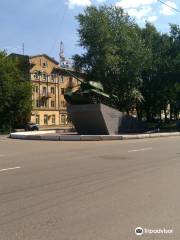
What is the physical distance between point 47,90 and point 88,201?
83.0 metres

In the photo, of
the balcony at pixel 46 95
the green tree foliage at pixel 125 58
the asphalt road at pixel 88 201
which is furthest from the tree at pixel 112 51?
the asphalt road at pixel 88 201

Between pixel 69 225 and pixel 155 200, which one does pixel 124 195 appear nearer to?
pixel 155 200

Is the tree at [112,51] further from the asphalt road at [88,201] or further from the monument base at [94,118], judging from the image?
the asphalt road at [88,201]

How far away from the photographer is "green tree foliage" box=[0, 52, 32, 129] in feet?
210

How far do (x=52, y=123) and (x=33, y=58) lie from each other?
13.3 meters

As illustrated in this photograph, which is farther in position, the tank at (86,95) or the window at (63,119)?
the window at (63,119)

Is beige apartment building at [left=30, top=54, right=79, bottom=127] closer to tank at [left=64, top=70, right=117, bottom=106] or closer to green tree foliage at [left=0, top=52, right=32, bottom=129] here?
green tree foliage at [left=0, top=52, right=32, bottom=129]

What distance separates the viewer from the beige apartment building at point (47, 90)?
282 ft

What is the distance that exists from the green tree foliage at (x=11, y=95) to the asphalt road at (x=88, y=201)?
5145 centimetres

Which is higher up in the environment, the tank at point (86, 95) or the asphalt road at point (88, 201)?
the tank at point (86, 95)

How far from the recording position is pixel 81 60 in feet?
185

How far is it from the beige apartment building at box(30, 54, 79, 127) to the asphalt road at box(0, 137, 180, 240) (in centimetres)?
7215

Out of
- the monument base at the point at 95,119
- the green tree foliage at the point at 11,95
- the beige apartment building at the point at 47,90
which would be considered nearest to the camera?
the monument base at the point at 95,119

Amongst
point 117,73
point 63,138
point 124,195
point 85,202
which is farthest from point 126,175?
point 117,73
